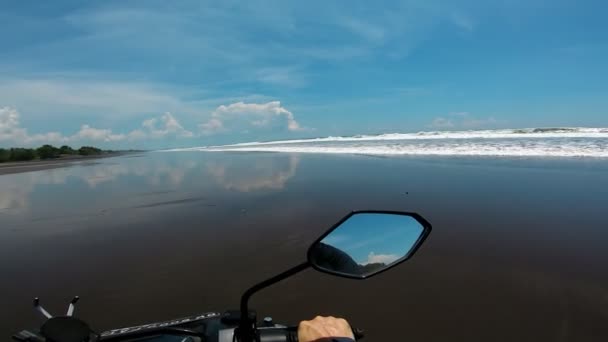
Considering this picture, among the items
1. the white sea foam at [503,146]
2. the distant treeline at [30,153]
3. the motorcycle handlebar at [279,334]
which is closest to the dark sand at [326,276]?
the motorcycle handlebar at [279,334]

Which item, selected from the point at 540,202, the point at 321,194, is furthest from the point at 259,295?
the point at 540,202

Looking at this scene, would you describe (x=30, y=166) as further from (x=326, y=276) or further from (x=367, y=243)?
(x=367, y=243)

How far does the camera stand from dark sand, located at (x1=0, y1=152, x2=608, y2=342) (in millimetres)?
2965

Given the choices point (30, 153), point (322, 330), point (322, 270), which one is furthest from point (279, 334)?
point (30, 153)

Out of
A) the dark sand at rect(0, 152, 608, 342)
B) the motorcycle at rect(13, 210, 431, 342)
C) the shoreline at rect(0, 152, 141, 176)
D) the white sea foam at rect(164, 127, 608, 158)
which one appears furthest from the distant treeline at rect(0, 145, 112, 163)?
the motorcycle at rect(13, 210, 431, 342)

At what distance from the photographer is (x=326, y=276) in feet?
12.9

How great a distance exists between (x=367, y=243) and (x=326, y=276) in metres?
2.56

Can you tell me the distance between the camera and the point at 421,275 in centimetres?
373

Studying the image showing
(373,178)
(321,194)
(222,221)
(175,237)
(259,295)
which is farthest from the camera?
(373,178)

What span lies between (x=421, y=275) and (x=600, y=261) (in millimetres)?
2141

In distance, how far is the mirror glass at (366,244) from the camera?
1392 mm

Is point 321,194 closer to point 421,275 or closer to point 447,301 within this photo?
point 421,275

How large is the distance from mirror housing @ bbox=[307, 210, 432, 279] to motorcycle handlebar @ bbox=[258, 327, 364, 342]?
36 centimetres

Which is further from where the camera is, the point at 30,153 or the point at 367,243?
the point at 30,153
